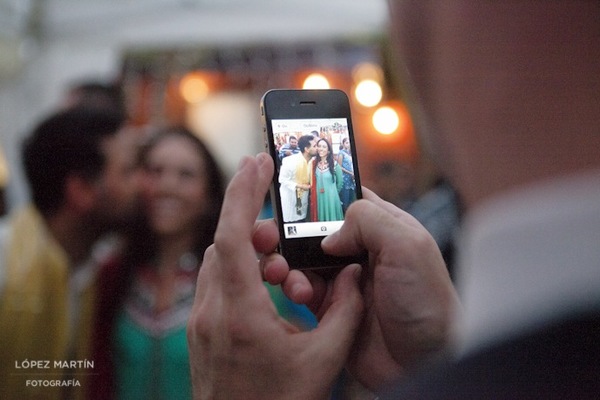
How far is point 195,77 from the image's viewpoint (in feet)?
8.41

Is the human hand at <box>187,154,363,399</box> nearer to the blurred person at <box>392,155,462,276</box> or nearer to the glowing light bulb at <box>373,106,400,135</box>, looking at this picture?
the blurred person at <box>392,155,462,276</box>

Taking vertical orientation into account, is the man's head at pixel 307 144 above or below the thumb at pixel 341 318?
above

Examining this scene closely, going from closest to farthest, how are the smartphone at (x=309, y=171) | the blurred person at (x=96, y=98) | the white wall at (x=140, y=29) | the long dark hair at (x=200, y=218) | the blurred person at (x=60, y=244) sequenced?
1. the smartphone at (x=309, y=171)
2. the blurred person at (x=60, y=244)
3. the long dark hair at (x=200, y=218)
4. the blurred person at (x=96, y=98)
5. the white wall at (x=140, y=29)

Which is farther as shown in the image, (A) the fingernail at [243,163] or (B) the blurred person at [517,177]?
(A) the fingernail at [243,163]

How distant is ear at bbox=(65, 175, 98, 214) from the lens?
1.13 meters

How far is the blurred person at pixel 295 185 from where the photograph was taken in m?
0.54

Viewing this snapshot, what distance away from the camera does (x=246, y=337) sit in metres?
0.43

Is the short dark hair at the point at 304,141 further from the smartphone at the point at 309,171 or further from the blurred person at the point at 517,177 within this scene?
the blurred person at the point at 517,177

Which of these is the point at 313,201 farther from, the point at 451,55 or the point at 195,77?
the point at 195,77

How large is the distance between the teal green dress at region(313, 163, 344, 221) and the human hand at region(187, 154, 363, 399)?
103mm

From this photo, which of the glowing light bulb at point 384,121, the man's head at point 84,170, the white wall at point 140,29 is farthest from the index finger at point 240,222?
the white wall at point 140,29

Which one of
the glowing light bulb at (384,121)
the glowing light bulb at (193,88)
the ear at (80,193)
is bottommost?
the ear at (80,193)

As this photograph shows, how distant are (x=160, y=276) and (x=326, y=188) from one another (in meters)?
0.47

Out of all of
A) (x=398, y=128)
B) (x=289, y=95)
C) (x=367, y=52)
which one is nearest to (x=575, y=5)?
(x=289, y=95)
